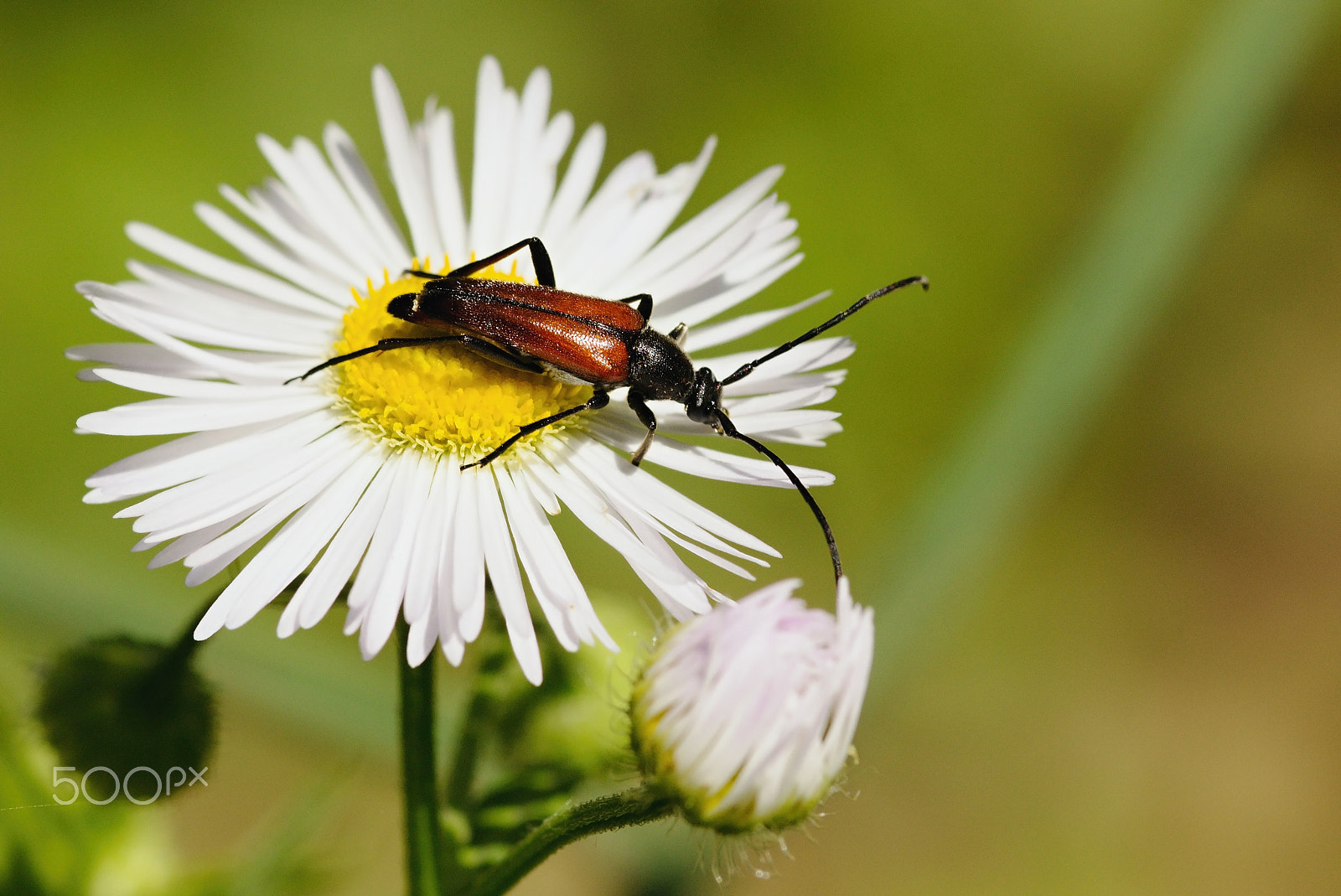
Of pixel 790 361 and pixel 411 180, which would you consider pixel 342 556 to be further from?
pixel 411 180

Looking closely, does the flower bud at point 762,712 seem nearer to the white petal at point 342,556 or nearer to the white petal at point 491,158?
the white petal at point 342,556

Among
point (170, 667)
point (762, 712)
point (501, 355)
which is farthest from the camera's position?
point (501, 355)

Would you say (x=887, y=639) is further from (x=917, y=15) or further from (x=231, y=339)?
(x=917, y=15)

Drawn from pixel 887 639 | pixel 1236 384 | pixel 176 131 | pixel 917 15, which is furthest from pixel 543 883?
pixel 917 15

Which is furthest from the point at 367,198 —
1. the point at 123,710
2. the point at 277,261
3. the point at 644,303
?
the point at 123,710

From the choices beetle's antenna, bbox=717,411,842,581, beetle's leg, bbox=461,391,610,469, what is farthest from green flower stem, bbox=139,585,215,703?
beetle's antenna, bbox=717,411,842,581
